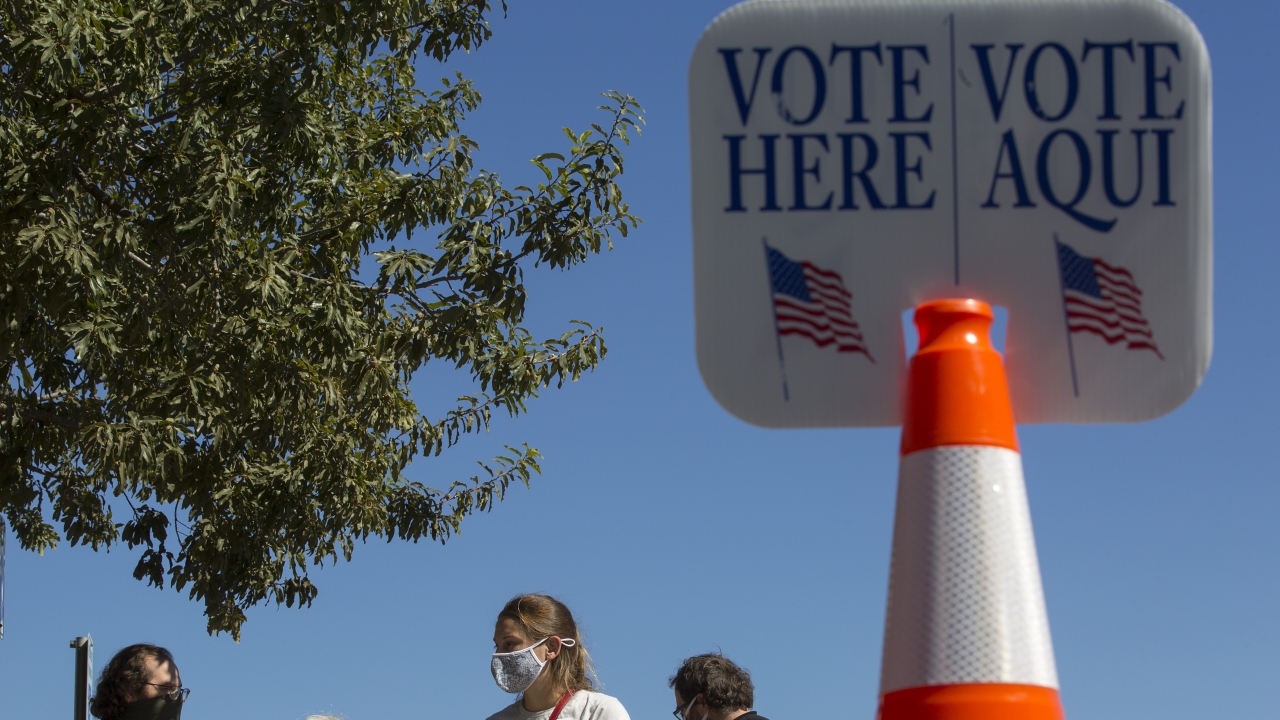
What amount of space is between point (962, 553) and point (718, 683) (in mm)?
4027

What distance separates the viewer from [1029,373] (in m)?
1.36

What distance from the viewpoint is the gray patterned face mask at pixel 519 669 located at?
4383mm

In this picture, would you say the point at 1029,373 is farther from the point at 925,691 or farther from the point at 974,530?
the point at 925,691

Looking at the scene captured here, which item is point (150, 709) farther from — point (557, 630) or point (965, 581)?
point (965, 581)

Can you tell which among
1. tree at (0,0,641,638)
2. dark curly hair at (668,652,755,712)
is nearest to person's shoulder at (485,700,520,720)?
dark curly hair at (668,652,755,712)

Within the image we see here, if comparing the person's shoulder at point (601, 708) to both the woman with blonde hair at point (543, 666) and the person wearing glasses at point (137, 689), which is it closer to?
the woman with blonde hair at point (543, 666)

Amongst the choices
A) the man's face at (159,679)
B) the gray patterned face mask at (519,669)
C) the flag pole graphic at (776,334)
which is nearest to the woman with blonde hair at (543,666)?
the gray patterned face mask at (519,669)

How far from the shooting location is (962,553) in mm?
1257

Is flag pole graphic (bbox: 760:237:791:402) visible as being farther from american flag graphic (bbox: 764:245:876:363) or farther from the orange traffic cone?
the orange traffic cone

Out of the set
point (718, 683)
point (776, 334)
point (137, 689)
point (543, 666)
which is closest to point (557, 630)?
point (543, 666)

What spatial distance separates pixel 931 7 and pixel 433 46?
306 inches

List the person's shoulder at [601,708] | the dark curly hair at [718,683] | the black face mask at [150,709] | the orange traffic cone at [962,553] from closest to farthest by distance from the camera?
the orange traffic cone at [962,553] < the person's shoulder at [601,708] < the black face mask at [150,709] < the dark curly hair at [718,683]

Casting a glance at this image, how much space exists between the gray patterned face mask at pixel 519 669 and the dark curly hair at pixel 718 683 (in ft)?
3.00

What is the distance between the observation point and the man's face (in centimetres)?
481
